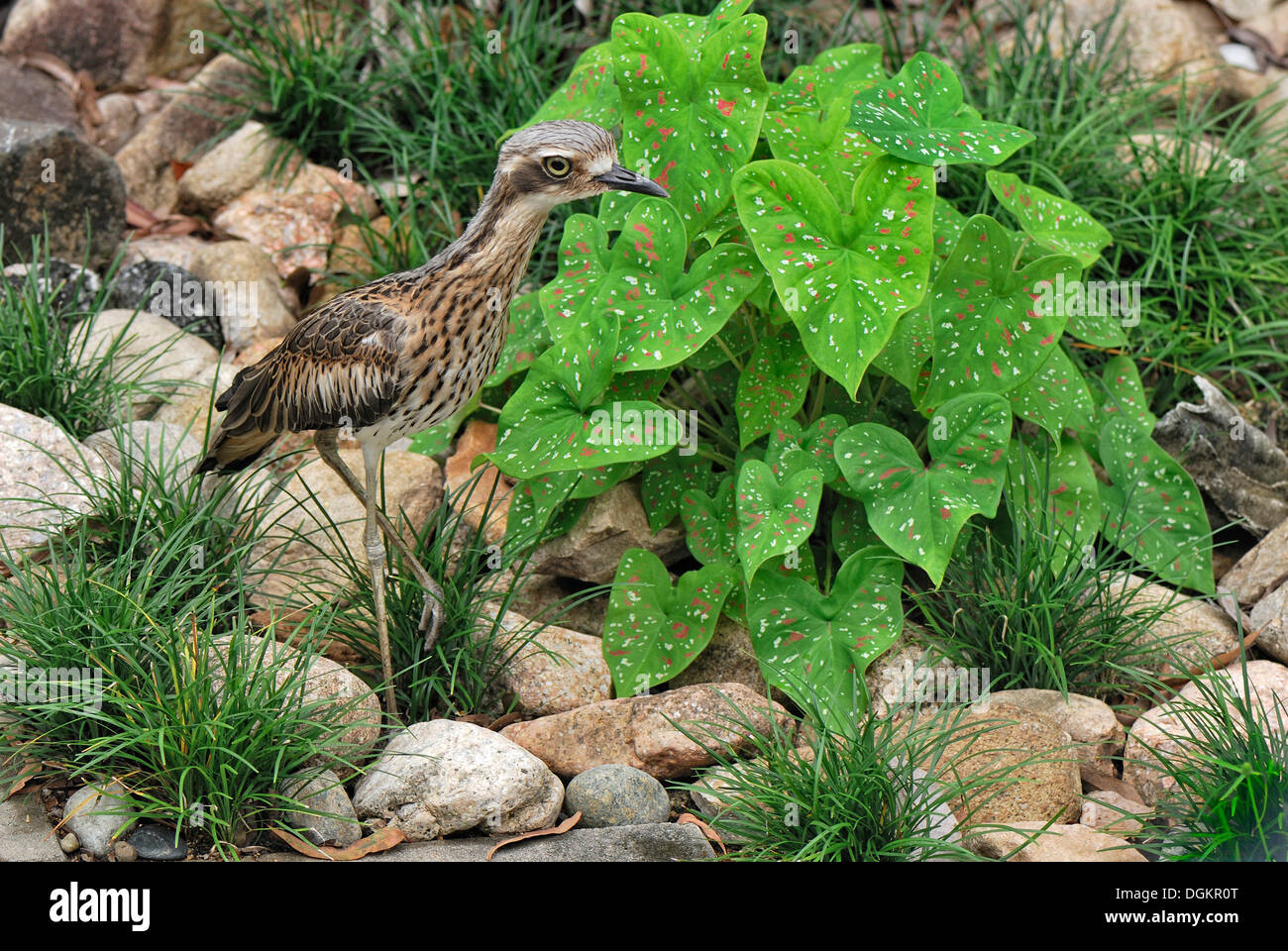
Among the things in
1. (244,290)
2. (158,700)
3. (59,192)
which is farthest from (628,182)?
(59,192)

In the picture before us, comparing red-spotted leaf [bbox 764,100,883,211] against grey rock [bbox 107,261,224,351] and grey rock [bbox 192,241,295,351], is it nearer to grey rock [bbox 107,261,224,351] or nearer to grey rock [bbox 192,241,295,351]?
grey rock [bbox 192,241,295,351]

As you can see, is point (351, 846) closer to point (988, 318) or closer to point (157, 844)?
point (157, 844)

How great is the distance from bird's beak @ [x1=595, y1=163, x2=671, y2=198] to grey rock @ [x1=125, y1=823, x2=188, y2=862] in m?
1.80

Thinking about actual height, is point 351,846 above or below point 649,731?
below

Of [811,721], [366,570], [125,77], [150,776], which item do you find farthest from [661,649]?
[125,77]

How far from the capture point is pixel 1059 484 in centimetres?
369

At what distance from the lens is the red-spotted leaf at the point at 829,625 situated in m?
3.21

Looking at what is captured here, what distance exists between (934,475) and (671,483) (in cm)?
86

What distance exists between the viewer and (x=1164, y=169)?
4.63 metres

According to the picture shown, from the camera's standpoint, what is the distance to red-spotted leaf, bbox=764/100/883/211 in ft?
11.3

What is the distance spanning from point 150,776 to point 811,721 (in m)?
1.56

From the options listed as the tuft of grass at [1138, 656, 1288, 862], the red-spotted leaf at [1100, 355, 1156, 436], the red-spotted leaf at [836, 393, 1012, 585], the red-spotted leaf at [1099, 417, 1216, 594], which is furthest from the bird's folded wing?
the red-spotted leaf at [1100, 355, 1156, 436]

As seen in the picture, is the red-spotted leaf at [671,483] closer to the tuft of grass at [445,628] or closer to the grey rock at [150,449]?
the tuft of grass at [445,628]

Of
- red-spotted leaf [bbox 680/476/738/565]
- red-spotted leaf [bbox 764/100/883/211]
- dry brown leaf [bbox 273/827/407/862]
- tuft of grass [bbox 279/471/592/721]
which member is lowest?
dry brown leaf [bbox 273/827/407/862]
